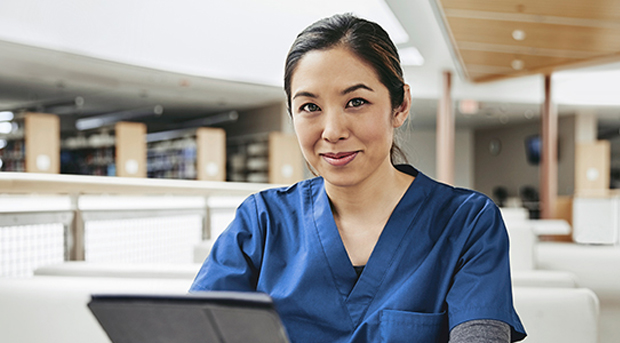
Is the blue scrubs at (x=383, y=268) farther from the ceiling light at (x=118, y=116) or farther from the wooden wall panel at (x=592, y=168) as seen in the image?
the wooden wall panel at (x=592, y=168)

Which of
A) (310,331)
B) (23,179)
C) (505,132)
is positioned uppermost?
(505,132)

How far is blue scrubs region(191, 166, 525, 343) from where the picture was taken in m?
0.89

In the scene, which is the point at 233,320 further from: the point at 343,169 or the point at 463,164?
the point at 463,164

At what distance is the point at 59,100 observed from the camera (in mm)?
9641

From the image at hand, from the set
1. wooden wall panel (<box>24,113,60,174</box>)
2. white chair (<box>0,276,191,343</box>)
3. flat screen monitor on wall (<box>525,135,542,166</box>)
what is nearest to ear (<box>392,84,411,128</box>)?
white chair (<box>0,276,191,343</box>)

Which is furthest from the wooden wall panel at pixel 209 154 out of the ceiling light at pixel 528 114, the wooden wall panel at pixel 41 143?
the ceiling light at pixel 528 114

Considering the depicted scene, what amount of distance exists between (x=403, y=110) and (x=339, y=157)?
0.20 metres

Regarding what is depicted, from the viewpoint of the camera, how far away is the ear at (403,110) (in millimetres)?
1045

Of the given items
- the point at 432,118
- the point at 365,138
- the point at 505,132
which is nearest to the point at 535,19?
the point at 365,138

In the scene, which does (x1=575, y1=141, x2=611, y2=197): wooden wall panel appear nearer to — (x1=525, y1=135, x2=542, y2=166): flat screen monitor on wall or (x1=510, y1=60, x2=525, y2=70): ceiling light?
(x1=525, y1=135, x2=542, y2=166): flat screen monitor on wall

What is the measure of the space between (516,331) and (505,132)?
14.5m

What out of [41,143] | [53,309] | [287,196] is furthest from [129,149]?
[287,196]

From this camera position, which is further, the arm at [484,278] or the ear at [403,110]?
the ear at [403,110]

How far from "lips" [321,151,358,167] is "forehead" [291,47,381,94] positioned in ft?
0.39
